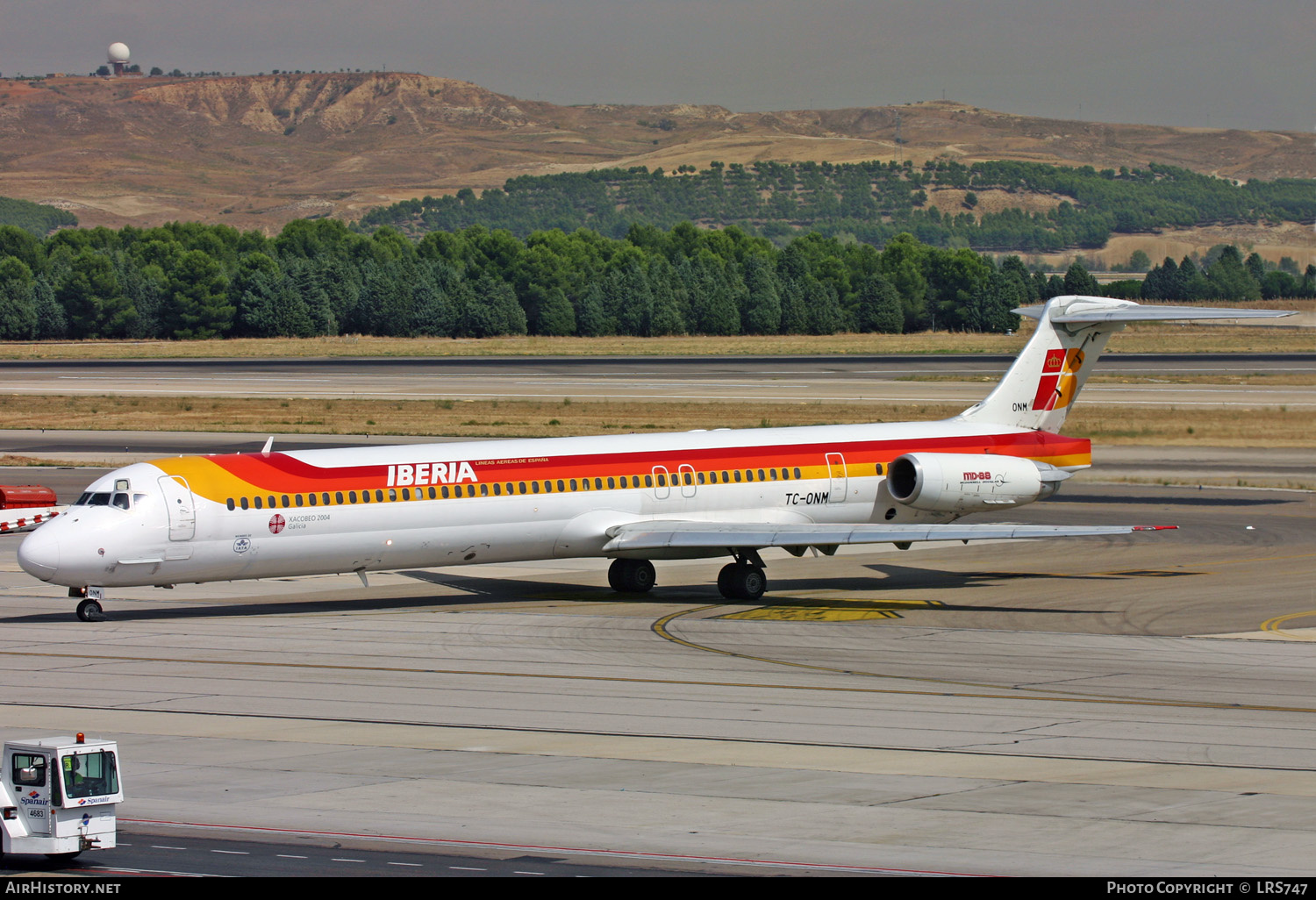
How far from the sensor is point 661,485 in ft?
112

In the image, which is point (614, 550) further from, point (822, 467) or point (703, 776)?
point (703, 776)

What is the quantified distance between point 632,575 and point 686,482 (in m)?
2.51

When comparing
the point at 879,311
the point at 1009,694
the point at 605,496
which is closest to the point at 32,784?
the point at 1009,694

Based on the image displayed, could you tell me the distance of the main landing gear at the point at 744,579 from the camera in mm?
33438

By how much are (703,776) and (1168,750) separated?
6181 millimetres

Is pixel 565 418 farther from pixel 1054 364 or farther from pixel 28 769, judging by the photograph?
pixel 28 769

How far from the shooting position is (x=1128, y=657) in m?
26.5

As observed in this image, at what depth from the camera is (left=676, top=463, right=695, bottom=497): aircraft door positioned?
112ft

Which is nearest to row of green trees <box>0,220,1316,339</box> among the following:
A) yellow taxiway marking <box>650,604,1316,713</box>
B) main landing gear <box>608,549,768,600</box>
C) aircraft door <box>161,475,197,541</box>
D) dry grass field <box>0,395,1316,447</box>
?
dry grass field <box>0,395,1316,447</box>

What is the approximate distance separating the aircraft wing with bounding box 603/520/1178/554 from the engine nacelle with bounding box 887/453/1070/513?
308 cm

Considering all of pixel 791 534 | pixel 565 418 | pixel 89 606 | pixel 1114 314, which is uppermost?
pixel 1114 314

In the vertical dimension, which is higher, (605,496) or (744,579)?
(605,496)

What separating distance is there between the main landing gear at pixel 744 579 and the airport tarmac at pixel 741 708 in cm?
49

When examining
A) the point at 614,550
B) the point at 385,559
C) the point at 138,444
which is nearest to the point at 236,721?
the point at 385,559
